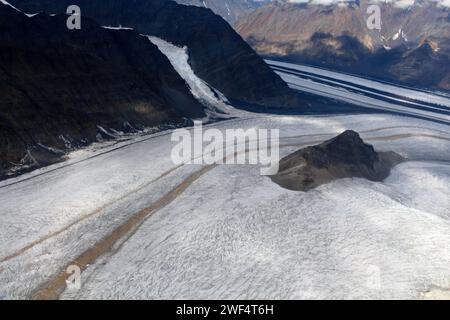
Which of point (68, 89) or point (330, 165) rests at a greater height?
point (68, 89)

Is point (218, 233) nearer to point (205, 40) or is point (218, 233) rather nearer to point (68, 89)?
point (68, 89)

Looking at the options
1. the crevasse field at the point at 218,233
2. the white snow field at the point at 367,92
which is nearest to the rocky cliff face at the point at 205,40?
the white snow field at the point at 367,92

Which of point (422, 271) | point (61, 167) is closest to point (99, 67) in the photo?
point (61, 167)

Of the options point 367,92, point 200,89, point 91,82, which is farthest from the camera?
point 367,92

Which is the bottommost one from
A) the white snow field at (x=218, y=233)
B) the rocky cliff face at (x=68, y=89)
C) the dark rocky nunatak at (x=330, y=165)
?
the white snow field at (x=218, y=233)

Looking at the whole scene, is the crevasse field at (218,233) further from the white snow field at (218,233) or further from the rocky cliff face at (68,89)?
the rocky cliff face at (68,89)

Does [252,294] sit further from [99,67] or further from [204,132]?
[99,67]

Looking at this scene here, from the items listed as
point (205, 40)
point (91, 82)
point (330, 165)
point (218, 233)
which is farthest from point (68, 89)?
point (205, 40)

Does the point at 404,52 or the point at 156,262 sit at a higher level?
the point at 404,52
